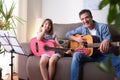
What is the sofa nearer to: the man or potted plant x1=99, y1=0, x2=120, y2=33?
the man

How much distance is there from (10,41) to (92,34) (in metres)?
1.05

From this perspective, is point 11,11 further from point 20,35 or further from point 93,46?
point 93,46

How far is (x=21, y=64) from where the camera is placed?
325 centimetres

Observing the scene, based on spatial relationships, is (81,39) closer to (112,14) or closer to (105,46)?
(105,46)

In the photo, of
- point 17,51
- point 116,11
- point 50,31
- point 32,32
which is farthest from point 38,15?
point 116,11

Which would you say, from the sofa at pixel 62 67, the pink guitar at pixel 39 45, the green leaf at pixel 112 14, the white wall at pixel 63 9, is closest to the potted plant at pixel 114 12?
the green leaf at pixel 112 14

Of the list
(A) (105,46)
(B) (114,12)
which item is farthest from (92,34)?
(B) (114,12)

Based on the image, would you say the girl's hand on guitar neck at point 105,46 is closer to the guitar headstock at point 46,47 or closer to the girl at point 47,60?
the girl at point 47,60

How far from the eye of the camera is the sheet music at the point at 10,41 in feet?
8.54

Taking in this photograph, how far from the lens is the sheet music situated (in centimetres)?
260

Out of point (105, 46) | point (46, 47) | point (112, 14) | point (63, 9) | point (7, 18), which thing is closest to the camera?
point (112, 14)

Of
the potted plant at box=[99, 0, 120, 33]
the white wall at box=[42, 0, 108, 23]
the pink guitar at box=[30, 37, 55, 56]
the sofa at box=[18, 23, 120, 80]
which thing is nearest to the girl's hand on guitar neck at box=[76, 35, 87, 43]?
the sofa at box=[18, 23, 120, 80]

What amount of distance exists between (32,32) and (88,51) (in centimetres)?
182

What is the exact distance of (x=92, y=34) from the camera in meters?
2.96
